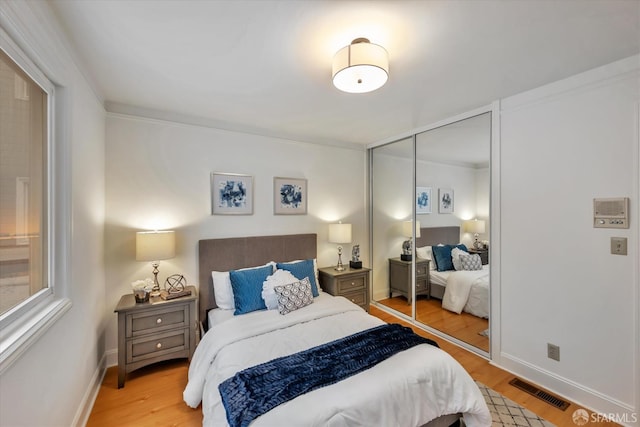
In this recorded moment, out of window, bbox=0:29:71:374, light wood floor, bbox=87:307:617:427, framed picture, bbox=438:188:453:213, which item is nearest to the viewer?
window, bbox=0:29:71:374

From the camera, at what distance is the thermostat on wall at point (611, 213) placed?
1854 millimetres

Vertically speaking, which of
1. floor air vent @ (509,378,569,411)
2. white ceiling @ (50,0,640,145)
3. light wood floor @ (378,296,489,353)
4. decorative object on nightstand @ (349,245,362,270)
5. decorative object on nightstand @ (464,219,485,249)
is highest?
white ceiling @ (50,0,640,145)

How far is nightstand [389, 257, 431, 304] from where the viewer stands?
A: 11.2ft

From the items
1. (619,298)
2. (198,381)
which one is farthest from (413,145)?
(198,381)

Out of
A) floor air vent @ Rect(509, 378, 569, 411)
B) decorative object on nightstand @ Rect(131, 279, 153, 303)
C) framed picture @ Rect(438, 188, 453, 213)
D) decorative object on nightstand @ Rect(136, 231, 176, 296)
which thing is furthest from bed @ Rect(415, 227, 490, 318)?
decorative object on nightstand @ Rect(131, 279, 153, 303)

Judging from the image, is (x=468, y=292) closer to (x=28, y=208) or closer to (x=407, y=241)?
(x=407, y=241)

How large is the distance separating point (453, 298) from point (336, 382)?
2194mm

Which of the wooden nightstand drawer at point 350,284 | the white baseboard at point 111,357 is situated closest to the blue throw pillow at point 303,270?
the wooden nightstand drawer at point 350,284

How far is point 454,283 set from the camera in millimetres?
3119

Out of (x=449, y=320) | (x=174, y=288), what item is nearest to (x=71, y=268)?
(x=174, y=288)

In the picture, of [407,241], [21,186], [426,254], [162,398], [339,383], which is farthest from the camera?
[407,241]

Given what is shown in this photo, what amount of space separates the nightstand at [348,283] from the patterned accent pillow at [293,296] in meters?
0.75

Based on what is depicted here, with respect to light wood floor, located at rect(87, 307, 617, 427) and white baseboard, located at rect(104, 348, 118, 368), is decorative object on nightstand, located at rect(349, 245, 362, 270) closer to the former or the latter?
light wood floor, located at rect(87, 307, 617, 427)

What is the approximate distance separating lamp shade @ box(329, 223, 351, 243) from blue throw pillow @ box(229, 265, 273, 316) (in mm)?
1185
